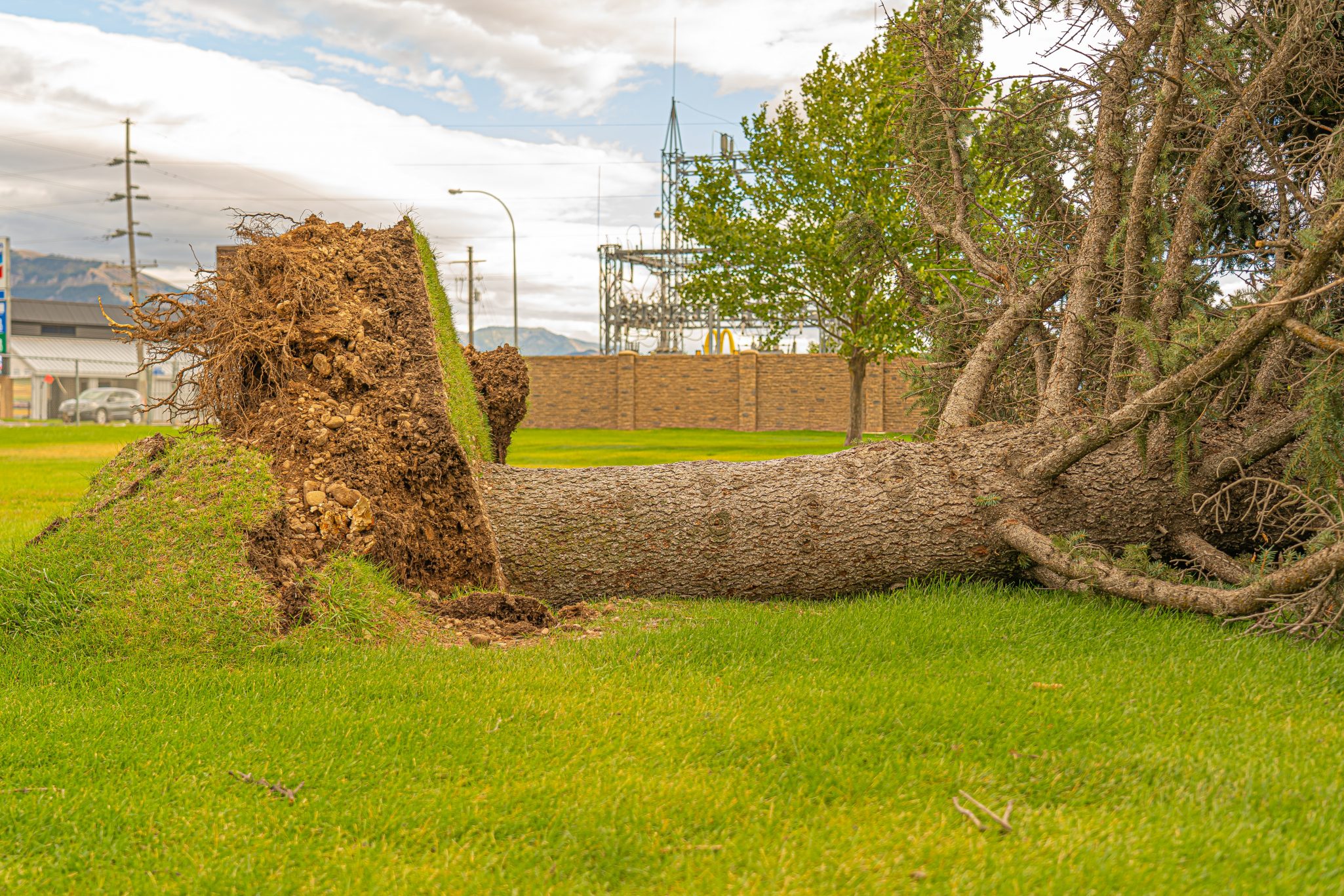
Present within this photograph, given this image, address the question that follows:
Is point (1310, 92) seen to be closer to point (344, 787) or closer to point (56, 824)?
point (344, 787)

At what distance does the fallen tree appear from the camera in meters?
4.89

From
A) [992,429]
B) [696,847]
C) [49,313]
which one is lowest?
[696,847]

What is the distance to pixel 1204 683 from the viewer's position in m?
3.69

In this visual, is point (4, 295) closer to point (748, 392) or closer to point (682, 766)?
point (748, 392)

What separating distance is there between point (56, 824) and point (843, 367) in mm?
34237

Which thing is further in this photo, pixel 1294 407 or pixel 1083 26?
pixel 1083 26

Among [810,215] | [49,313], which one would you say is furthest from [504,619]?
[49,313]

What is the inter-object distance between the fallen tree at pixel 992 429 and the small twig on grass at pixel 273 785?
1.76 meters

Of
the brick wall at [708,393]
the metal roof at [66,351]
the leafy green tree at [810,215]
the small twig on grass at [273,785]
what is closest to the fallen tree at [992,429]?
the small twig on grass at [273,785]

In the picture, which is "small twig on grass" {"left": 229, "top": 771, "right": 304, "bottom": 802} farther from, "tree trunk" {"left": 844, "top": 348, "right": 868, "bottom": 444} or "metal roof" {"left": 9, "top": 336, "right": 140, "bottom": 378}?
"metal roof" {"left": 9, "top": 336, "right": 140, "bottom": 378}

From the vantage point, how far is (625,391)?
38625mm

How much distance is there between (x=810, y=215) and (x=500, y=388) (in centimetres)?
1598

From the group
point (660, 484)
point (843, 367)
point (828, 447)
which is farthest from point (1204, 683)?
point (843, 367)

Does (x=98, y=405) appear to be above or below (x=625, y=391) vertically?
below
